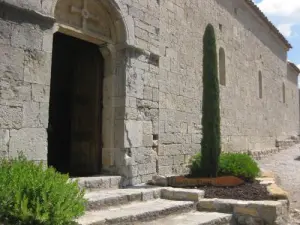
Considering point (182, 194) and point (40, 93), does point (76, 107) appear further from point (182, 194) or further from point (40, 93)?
point (182, 194)

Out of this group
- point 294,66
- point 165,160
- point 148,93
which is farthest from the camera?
point 294,66

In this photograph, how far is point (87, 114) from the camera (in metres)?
6.92

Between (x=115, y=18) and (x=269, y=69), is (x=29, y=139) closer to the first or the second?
(x=115, y=18)

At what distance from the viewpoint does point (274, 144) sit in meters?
15.8

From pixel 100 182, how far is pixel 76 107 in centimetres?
214

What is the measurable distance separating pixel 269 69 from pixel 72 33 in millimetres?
12358

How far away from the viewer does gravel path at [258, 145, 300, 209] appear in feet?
24.4

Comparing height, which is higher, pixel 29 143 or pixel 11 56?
pixel 11 56

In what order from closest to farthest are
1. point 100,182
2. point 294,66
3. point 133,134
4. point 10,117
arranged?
point 10,117
point 100,182
point 133,134
point 294,66

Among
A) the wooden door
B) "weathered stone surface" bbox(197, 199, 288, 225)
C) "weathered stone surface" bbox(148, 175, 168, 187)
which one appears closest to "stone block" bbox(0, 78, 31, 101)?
the wooden door

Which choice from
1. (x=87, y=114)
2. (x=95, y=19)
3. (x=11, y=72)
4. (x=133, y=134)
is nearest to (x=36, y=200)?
(x=11, y=72)

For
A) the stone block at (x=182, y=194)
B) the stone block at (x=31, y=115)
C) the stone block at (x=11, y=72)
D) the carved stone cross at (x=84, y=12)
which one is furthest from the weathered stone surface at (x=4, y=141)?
the stone block at (x=182, y=194)

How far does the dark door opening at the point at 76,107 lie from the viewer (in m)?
6.72

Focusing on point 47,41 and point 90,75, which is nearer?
point 47,41
